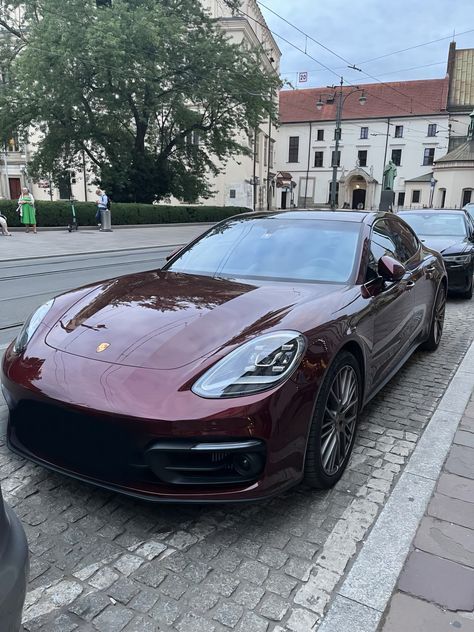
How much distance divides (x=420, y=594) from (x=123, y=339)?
1.74m

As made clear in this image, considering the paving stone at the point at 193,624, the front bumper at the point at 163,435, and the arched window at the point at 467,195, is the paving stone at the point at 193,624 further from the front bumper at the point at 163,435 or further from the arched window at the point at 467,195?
the arched window at the point at 467,195

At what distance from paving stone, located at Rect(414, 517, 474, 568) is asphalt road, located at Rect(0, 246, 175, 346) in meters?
4.52

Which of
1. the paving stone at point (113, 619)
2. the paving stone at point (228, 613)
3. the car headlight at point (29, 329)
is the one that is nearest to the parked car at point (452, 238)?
the car headlight at point (29, 329)

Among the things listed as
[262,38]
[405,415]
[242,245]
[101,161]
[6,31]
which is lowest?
[405,415]

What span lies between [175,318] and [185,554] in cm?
116

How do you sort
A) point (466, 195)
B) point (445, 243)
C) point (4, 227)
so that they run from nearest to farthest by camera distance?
point (445, 243)
point (4, 227)
point (466, 195)

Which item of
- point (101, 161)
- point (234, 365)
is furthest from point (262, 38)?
point (234, 365)

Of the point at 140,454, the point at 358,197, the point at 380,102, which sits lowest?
the point at 140,454

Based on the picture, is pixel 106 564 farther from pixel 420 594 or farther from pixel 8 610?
pixel 420 594

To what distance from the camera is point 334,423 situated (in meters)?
2.71

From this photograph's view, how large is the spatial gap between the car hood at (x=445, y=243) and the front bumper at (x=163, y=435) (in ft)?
21.3

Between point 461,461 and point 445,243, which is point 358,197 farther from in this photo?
point 461,461

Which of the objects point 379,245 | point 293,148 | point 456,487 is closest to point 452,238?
point 379,245

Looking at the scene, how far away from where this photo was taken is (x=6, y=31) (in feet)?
91.8
